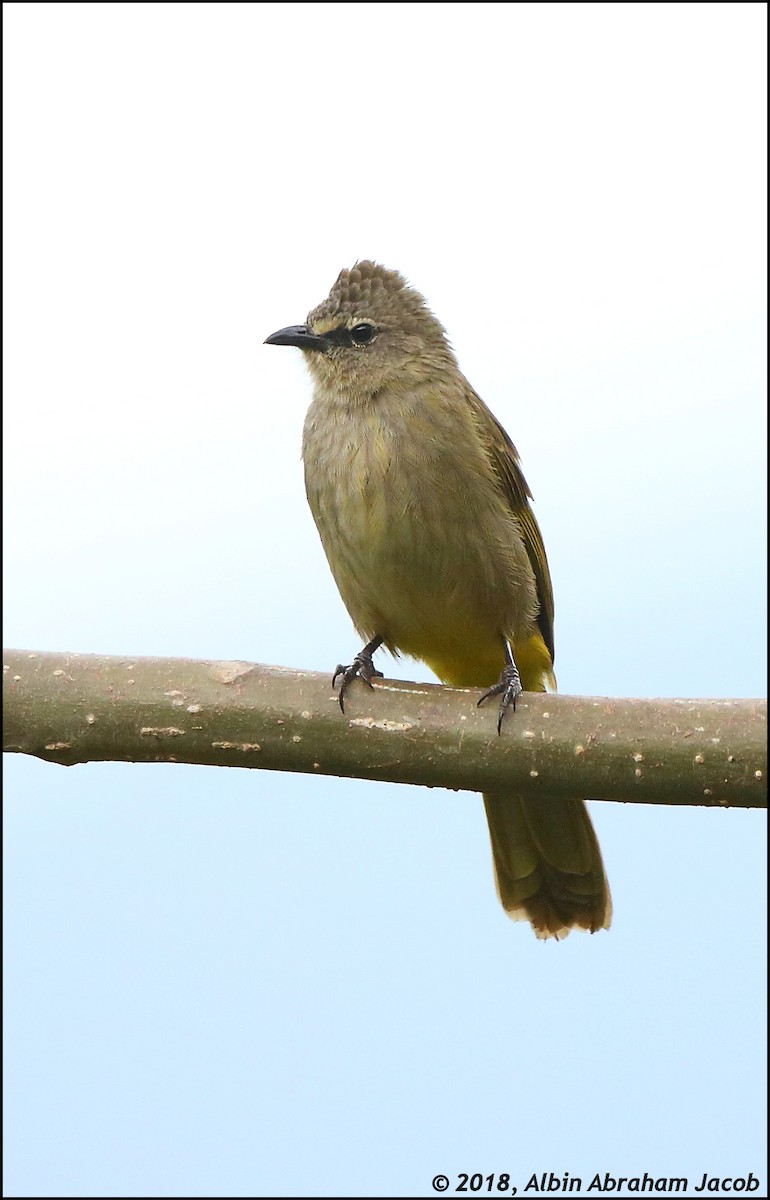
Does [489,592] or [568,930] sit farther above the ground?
[489,592]

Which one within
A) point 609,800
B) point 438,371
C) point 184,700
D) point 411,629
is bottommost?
point 609,800

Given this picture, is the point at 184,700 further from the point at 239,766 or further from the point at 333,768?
the point at 333,768

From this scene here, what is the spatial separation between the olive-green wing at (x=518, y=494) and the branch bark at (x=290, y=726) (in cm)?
134

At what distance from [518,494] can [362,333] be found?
0.96 meters

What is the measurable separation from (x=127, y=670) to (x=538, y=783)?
3.89 feet

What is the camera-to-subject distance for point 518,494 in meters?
4.44

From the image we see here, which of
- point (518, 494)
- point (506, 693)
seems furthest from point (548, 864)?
point (518, 494)

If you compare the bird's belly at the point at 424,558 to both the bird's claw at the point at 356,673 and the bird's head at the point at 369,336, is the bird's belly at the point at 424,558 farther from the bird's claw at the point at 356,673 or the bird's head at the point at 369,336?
the bird's head at the point at 369,336

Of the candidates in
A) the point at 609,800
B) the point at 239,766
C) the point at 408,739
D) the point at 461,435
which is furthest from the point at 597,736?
the point at 461,435

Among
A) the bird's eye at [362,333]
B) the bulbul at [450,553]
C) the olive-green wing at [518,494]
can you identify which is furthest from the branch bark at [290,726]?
the bird's eye at [362,333]

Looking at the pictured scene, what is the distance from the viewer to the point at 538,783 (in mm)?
3064

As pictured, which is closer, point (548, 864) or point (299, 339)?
point (548, 864)

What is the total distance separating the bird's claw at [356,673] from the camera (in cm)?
320

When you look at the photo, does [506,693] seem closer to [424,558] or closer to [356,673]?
[356,673]
